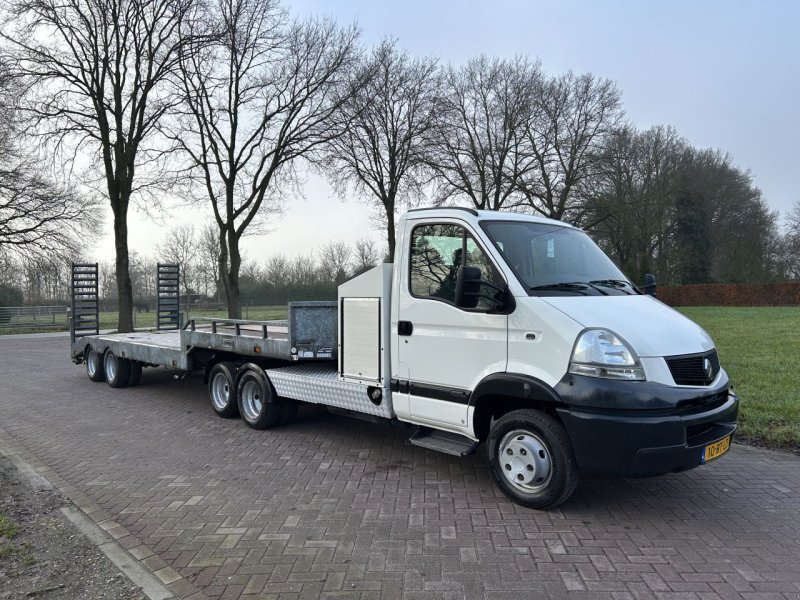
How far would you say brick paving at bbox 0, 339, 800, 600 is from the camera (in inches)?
133

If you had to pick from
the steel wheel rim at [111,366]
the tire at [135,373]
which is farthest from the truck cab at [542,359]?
the steel wheel rim at [111,366]

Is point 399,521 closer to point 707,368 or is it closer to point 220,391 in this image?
point 707,368

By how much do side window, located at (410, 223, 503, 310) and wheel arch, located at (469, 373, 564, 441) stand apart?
78cm

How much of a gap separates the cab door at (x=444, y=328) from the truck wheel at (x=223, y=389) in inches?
127

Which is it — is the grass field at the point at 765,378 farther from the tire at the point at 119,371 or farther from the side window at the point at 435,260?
the side window at the point at 435,260

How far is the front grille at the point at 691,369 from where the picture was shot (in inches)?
157

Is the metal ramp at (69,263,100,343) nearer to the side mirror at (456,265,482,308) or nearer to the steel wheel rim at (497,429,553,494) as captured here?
the side mirror at (456,265,482,308)

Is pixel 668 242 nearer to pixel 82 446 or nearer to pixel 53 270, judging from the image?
pixel 53 270

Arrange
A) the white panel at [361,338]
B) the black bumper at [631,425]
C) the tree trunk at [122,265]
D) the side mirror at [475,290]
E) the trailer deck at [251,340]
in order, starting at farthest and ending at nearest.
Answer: the tree trunk at [122,265], the trailer deck at [251,340], the white panel at [361,338], the side mirror at [475,290], the black bumper at [631,425]

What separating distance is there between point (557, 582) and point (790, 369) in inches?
351

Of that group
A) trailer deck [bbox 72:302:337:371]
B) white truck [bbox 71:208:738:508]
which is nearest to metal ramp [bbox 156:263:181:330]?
trailer deck [bbox 72:302:337:371]

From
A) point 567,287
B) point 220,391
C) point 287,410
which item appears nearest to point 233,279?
point 220,391

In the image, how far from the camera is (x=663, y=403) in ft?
12.7

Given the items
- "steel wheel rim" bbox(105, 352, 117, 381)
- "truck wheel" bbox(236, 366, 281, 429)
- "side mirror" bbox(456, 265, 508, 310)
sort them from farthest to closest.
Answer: "steel wheel rim" bbox(105, 352, 117, 381) → "truck wheel" bbox(236, 366, 281, 429) → "side mirror" bbox(456, 265, 508, 310)
